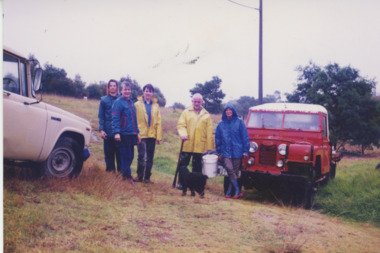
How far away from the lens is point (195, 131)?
6152 millimetres

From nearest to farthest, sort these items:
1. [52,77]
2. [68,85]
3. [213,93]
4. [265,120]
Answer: [265,120], [52,77], [68,85], [213,93]

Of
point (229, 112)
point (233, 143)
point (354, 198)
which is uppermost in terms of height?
point (229, 112)

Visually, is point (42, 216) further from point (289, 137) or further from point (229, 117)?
point (289, 137)

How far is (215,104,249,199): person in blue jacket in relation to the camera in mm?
6133

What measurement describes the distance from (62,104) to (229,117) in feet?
36.3

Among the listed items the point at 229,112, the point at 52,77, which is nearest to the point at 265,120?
the point at 229,112

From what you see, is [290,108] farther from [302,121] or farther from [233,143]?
[233,143]

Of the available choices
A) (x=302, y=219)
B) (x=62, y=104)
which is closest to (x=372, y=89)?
(x=302, y=219)

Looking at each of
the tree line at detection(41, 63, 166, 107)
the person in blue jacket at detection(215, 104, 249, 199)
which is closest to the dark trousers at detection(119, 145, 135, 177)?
the tree line at detection(41, 63, 166, 107)

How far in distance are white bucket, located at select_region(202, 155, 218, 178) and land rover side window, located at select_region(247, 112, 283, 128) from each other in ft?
5.83

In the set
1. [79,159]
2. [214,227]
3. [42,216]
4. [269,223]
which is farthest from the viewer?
[79,159]

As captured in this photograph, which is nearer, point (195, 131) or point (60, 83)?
point (195, 131)

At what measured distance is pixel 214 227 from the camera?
161 inches

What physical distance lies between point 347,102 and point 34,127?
15.7 meters
